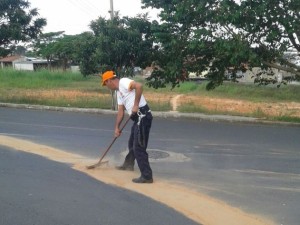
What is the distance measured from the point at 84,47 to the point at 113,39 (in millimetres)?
1241

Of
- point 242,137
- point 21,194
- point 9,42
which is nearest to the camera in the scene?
point 21,194

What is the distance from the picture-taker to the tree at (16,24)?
17828mm

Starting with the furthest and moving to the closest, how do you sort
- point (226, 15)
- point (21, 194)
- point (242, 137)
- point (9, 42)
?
point (9, 42)
point (226, 15)
point (242, 137)
point (21, 194)

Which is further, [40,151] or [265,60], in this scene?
[265,60]

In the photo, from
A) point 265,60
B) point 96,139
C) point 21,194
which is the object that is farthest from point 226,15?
point 21,194

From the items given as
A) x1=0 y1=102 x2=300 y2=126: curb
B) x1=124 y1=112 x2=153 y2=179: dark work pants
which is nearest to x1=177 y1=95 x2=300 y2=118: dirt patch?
x1=0 y1=102 x2=300 y2=126: curb

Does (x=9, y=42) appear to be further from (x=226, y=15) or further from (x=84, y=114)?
(x=226, y=15)

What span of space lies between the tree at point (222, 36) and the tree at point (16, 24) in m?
5.45

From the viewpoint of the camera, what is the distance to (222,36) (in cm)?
1414

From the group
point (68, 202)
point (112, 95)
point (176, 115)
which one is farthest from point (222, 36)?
point (68, 202)

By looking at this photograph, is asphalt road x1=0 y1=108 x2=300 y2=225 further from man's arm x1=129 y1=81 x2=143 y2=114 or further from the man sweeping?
man's arm x1=129 y1=81 x2=143 y2=114

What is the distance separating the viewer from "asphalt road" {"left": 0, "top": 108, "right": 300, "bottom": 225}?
235 inches

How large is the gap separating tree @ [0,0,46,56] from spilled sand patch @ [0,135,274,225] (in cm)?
1121

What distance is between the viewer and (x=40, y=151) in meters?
8.24
